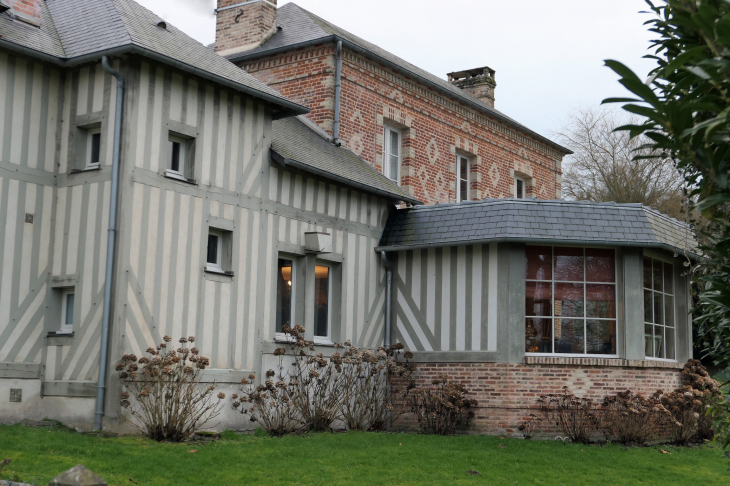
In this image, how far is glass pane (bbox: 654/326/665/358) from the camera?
13070 mm

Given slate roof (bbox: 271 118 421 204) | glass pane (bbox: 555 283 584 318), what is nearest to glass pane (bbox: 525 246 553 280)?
glass pane (bbox: 555 283 584 318)

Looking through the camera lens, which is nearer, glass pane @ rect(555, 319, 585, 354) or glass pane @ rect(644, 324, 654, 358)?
Answer: glass pane @ rect(555, 319, 585, 354)

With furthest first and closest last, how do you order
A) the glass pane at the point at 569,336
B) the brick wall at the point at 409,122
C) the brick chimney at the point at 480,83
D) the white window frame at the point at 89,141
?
the brick chimney at the point at 480,83
the brick wall at the point at 409,122
the glass pane at the point at 569,336
the white window frame at the point at 89,141

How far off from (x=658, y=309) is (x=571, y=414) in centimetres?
Result: 276

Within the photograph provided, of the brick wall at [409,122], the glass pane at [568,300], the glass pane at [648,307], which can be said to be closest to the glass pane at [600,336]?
the glass pane at [568,300]

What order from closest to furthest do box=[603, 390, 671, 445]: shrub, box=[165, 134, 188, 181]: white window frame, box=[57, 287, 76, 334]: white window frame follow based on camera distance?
box=[57, 287, 76, 334]: white window frame → box=[165, 134, 188, 181]: white window frame → box=[603, 390, 671, 445]: shrub

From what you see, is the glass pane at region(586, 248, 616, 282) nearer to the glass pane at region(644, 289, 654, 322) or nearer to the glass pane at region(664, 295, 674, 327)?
the glass pane at region(644, 289, 654, 322)

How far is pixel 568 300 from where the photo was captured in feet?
41.1

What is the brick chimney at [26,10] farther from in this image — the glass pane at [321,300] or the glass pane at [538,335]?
the glass pane at [538,335]

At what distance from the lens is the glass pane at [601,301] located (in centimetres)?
1251

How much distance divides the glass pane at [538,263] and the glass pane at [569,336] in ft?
2.42

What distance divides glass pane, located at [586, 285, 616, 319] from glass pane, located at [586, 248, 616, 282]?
0.14m

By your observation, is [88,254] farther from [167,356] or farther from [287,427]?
[287,427]

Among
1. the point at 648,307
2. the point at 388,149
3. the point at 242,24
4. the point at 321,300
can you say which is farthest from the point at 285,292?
the point at 242,24
